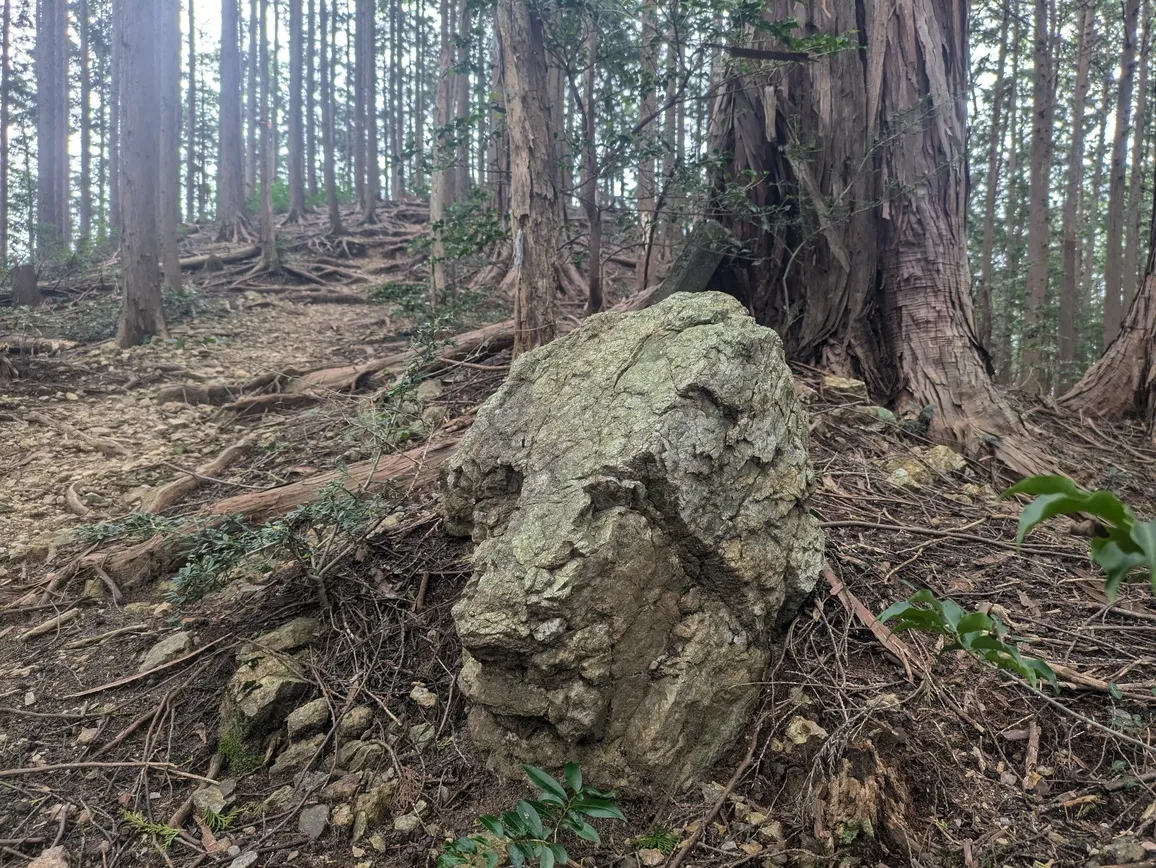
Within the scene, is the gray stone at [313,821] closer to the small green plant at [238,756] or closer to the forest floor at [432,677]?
the forest floor at [432,677]

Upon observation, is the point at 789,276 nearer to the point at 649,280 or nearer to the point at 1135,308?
the point at 649,280

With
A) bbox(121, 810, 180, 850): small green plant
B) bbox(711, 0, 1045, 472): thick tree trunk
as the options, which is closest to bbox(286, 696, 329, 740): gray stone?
bbox(121, 810, 180, 850): small green plant

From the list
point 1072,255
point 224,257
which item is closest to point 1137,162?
point 1072,255

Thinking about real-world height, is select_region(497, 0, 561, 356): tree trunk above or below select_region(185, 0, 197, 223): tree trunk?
below

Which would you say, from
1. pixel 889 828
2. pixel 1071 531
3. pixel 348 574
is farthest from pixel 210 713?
pixel 1071 531

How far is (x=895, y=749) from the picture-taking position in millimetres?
2045

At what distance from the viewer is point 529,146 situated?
4.58 m

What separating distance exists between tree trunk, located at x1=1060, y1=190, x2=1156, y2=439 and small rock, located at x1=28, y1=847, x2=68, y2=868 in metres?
6.51

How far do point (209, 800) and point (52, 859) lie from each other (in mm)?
429

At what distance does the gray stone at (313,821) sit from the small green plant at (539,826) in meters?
0.50

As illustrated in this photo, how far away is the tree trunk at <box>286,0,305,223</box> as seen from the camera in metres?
14.8

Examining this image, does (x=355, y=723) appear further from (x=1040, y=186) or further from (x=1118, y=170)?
(x=1118, y=170)

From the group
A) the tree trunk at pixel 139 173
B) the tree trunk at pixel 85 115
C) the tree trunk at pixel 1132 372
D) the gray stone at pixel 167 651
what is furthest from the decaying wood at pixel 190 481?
the tree trunk at pixel 85 115

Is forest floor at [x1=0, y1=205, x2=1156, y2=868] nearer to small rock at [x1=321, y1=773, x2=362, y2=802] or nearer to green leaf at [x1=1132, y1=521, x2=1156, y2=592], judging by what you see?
small rock at [x1=321, y1=773, x2=362, y2=802]
